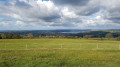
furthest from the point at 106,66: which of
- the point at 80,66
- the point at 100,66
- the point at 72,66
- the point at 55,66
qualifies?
the point at 55,66

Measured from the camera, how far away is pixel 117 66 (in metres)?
8.52

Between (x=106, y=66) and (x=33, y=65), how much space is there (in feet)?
21.2

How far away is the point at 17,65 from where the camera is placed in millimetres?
8680

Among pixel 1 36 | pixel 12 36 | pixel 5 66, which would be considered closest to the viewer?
pixel 5 66

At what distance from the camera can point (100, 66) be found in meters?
8.44

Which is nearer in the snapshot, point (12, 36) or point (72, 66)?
point (72, 66)

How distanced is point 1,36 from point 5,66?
78.0 meters

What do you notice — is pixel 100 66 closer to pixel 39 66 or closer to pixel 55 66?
pixel 55 66

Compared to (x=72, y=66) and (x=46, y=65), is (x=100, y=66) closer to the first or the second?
(x=72, y=66)

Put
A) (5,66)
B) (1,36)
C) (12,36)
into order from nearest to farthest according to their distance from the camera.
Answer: (5,66) < (1,36) < (12,36)

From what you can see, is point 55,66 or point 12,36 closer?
point 55,66


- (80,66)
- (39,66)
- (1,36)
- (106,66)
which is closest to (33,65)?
(39,66)

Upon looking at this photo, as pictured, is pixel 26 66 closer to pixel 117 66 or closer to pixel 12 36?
pixel 117 66

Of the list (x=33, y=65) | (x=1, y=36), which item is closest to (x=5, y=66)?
(x=33, y=65)
